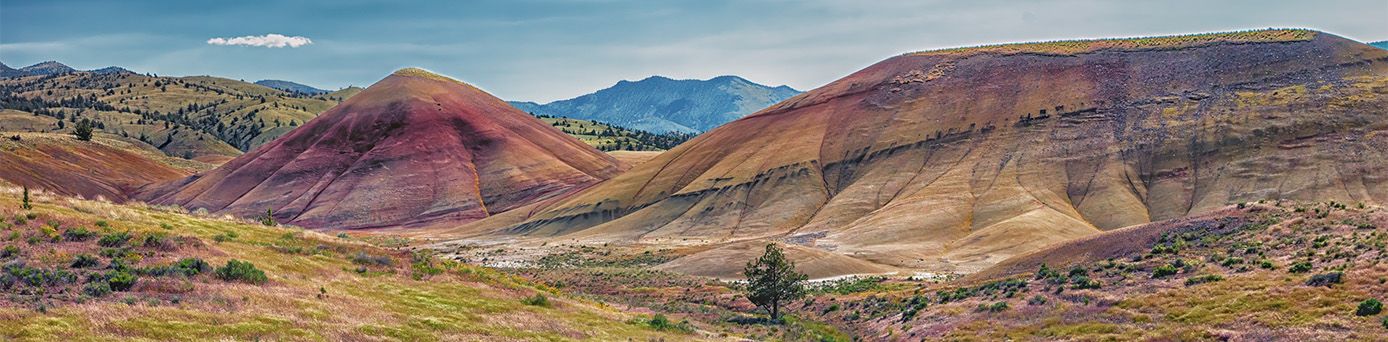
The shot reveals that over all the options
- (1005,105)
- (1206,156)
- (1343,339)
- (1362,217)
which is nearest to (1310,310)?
(1343,339)

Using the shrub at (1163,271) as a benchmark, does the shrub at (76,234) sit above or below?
above

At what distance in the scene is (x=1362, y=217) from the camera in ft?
141

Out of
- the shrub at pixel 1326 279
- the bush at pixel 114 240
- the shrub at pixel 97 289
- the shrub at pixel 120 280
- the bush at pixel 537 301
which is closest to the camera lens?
the shrub at pixel 97 289

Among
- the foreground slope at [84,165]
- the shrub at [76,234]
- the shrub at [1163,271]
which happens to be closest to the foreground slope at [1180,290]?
the shrub at [1163,271]

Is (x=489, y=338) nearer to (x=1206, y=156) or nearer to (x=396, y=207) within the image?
(x=1206, y=156)

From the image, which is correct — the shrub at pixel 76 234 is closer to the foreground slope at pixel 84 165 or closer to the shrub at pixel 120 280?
the shrub at pixel 120 280

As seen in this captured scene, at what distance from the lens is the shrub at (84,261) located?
88.2 ft

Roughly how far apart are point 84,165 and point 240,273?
149316 mm

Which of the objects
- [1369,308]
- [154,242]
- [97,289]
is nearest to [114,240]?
[154,242]

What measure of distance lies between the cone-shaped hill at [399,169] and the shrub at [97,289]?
12581 cm

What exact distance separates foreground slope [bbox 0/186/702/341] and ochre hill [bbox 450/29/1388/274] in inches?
1828

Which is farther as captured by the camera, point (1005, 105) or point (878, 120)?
point (878, 120)

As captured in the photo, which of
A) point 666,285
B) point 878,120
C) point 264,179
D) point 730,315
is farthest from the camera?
point 264,179

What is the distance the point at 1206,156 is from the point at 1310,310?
8600 centimetres
